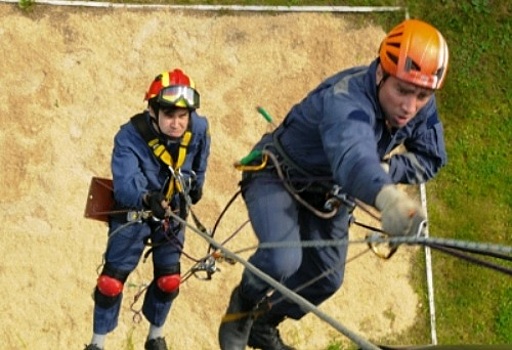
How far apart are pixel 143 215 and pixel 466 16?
4.80m

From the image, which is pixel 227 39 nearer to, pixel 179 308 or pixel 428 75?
pixel 179 308

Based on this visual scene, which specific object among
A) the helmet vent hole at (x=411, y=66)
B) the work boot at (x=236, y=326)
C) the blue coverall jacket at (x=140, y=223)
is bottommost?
the work boot at (x=236, y=326)

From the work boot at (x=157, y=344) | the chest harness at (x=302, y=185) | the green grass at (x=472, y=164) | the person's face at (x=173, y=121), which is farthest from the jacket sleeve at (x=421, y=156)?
the green grass at (x=472, y=164)

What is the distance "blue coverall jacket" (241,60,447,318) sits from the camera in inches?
187

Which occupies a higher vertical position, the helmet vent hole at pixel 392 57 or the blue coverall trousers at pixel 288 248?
the helmet vent hole at pixel 392 57

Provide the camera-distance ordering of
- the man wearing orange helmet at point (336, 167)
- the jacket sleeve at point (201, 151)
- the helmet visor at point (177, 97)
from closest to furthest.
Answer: the man wearing orange helmet at point (336, 167), the helmet visor at point (177, 97), the jacket sleeve at point (201, 151)

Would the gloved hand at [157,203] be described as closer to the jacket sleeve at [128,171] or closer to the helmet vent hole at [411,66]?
the jacket sleeve at [128,171]

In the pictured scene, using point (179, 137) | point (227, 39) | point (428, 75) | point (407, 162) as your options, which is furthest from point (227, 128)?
point (428, 75)

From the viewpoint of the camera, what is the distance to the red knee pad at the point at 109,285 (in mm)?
6863

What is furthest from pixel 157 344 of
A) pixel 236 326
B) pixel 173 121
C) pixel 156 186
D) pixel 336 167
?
pixel 336 167

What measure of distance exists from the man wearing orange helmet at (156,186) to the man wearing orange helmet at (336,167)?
28.6 inches

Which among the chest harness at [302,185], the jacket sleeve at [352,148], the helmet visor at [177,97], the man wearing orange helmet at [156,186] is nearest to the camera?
the jacket sleeve at [352,148]

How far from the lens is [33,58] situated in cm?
902

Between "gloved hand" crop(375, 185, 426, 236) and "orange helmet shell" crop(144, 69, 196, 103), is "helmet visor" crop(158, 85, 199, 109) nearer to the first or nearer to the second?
A: "orange helmet shell" crop(144, 69, 196, 103)
